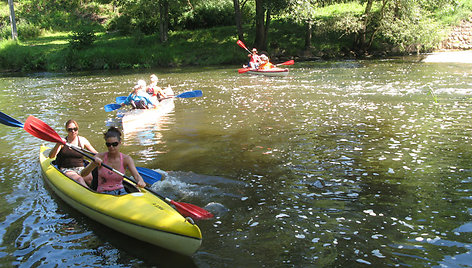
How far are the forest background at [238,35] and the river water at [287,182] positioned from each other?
35.4ft

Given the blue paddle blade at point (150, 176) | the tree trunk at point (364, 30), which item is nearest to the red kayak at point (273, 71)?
the tree trunk at point (364, 30)

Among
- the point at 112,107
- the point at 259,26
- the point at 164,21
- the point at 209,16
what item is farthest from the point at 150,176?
the point at 209,16

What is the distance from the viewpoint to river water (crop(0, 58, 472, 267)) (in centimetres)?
422

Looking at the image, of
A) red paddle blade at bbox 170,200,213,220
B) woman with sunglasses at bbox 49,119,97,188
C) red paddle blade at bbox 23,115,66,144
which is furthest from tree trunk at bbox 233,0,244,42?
red paddle blade at bbox 170,200,213,220

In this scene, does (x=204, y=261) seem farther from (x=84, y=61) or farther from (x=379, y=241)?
(x=84, y=61)

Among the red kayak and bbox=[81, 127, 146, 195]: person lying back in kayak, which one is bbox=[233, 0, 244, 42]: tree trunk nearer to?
the red kayak

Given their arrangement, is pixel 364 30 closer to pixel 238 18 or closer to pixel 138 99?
pixel 238 18

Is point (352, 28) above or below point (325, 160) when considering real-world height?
above

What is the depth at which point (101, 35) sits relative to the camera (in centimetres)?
3058

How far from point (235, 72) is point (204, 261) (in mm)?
16997

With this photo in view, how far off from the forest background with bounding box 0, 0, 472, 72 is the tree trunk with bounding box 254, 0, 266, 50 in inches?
2.4

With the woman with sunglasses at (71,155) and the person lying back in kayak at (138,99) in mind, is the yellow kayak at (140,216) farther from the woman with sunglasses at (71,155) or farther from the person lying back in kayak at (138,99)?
the person lying back in kayak at (138,99)

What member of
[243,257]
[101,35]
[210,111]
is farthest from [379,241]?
[101,35]

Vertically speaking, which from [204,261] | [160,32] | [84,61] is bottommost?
[204,261]
